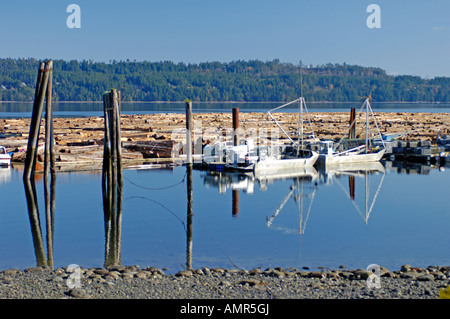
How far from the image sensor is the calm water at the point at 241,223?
59.0 ft

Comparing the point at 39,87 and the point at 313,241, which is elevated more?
the point at 39,87

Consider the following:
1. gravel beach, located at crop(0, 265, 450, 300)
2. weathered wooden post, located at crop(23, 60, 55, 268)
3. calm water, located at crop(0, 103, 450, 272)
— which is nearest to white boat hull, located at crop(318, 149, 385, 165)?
calm water, located at crop(0, 103, 450, 272)

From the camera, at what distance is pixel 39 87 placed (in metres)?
26.1

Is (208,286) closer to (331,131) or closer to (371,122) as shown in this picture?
(331,131)

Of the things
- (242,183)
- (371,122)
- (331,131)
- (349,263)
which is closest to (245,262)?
(349,263)

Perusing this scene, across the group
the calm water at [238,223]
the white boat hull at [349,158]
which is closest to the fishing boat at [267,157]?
the white boat hull at [349,158]

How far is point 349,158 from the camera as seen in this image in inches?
1745

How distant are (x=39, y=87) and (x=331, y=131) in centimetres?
4258

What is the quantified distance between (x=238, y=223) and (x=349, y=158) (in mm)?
22954

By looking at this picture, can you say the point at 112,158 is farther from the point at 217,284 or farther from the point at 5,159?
the point at 217,284

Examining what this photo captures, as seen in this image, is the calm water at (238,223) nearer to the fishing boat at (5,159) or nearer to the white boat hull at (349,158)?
the fishing boat at (5,159)

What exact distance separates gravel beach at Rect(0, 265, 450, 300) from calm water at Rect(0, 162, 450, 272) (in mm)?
1594

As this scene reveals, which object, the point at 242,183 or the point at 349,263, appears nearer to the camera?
the point at 349,263

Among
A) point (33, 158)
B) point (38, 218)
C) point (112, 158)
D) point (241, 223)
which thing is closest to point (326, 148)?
point (112, 158)
